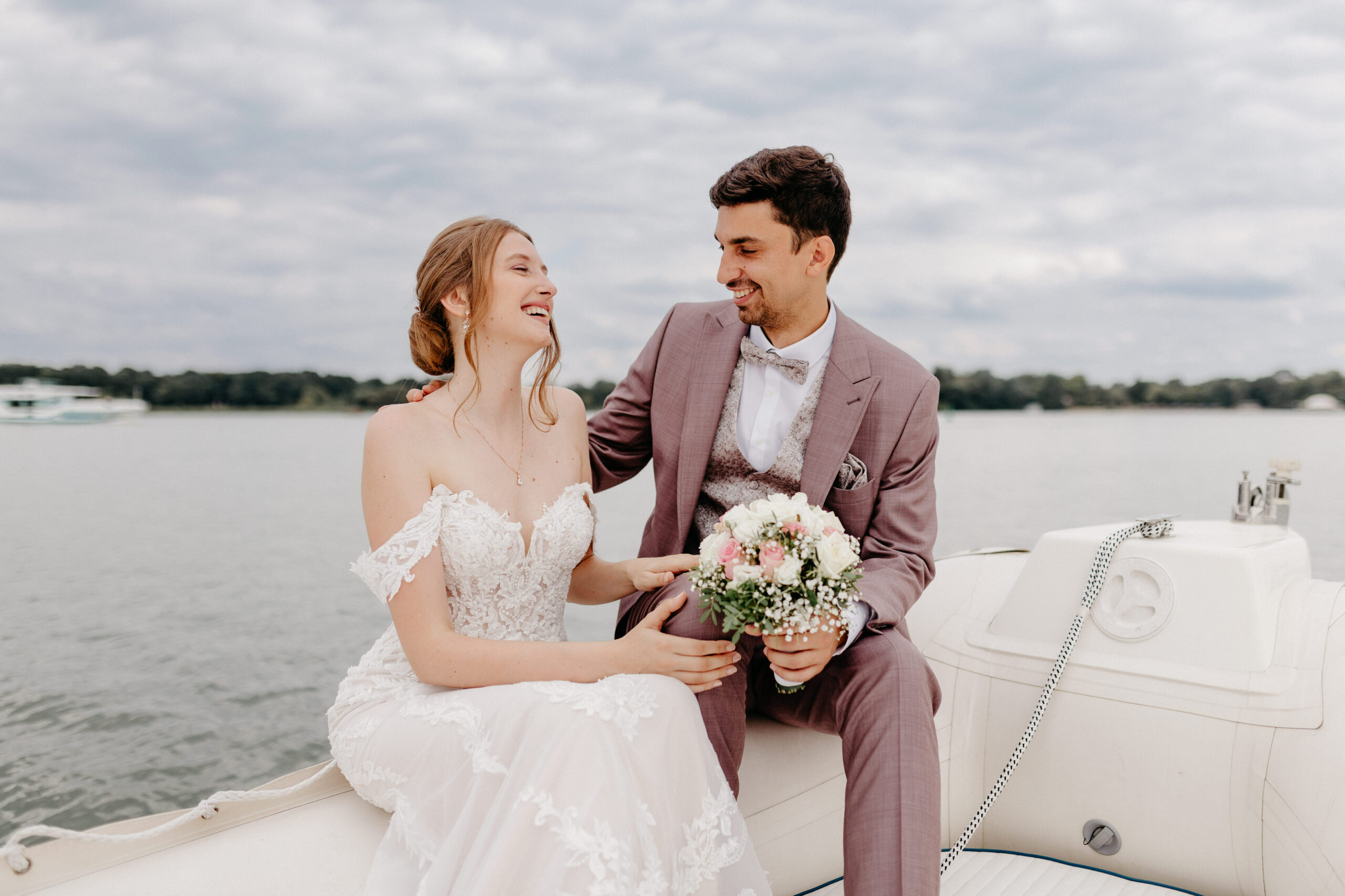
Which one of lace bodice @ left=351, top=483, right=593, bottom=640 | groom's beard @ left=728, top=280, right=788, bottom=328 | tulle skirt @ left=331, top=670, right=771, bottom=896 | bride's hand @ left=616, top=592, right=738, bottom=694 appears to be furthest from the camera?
groom's beard @ left=728, top=280, right=788, bottom=328

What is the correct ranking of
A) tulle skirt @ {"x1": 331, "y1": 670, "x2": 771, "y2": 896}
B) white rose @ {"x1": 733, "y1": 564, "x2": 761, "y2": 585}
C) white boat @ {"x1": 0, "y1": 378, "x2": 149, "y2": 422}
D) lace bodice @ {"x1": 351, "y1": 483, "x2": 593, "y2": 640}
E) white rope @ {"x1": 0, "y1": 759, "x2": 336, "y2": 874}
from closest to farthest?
tulle skirt @ {"x1": 331, "y1": 670, "x2": 771, "y2": 896}
white rope @ {"x1": 0, "y1": 759, "x2": 336, "y2": 874}
white rose @ {"x1": 733, "y1": 564, "x2": 761, "y2": 585}
lace bodice @ {"x1": 351, "y1": 483, "x2": 593, "y2": 640}
white boat @ {"x1": 0, "y1": 378, "x2": 149, "y2": 422}

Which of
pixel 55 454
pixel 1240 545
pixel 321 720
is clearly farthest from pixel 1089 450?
pixel 55 454

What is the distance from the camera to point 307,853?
1812mm

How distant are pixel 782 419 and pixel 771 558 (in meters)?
0.89

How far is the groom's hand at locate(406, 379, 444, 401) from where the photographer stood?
7.73ft

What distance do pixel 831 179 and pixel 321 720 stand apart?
753cm

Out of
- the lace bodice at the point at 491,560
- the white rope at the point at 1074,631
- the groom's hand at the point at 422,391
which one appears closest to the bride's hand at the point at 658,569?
the lace bodice at the point at 491,560

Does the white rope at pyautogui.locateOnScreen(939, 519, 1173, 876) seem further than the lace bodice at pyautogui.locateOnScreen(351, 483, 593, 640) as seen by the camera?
Yes

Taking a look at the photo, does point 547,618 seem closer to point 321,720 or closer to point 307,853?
point 307,853

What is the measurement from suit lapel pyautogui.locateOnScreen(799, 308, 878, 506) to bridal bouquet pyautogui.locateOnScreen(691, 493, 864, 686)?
0.58 meters

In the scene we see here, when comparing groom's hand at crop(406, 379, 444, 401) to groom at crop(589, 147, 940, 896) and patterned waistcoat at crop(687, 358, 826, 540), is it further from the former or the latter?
patterned waistcoat at crop(687, 358, 826, 540)

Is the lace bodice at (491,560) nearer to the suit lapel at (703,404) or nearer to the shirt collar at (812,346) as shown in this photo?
the suit lapel at (703,404)

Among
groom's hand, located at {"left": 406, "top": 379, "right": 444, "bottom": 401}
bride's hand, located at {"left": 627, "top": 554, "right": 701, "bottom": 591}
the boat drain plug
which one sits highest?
groom's hand, located at {"left": 406, "top": 379, "right": 444, "bottom": 401}

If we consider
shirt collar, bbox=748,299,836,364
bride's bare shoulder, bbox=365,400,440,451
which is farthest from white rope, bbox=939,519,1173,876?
bride's bare shoulder, bbox=365,400,440,451
